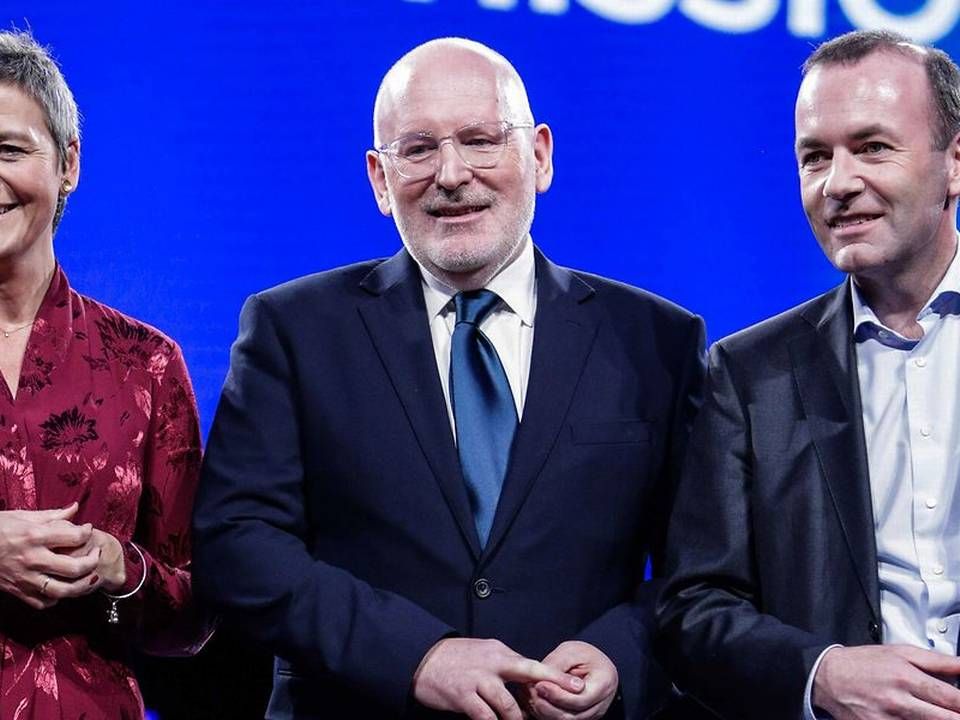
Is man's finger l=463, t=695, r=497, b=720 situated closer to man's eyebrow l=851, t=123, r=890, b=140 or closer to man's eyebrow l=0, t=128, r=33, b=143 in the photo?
man's eyebrow l=851, t=123, r=890, b=140

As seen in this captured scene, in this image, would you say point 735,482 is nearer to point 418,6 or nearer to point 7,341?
point 7,341

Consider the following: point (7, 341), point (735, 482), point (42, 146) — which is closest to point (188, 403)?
point (7, 341)

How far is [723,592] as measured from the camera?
2.28 metres

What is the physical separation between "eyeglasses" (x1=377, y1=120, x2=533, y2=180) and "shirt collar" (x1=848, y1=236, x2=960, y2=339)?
632mm

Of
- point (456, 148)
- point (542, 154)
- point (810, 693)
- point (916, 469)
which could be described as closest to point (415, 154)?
point (456, 148)

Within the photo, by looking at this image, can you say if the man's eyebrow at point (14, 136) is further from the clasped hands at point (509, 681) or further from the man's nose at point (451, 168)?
the clasped hands at point (509, 681)

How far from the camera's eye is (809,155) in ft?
Result: 7.87

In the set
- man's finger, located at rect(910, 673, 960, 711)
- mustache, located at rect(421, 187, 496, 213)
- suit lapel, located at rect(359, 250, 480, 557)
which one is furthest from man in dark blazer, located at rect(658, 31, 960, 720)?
mustache, located at rect(421, 187, 496, 213)

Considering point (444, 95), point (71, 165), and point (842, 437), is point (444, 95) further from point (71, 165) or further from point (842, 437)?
point (842, 437)

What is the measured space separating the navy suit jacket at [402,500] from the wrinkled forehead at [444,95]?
288 mm

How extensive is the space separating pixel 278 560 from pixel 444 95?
0.83 metres

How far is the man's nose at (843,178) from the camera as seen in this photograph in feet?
7.57

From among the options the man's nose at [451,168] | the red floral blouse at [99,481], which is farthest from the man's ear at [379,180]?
the red floral blouse at [99,481]

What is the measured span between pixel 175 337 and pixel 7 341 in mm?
673
